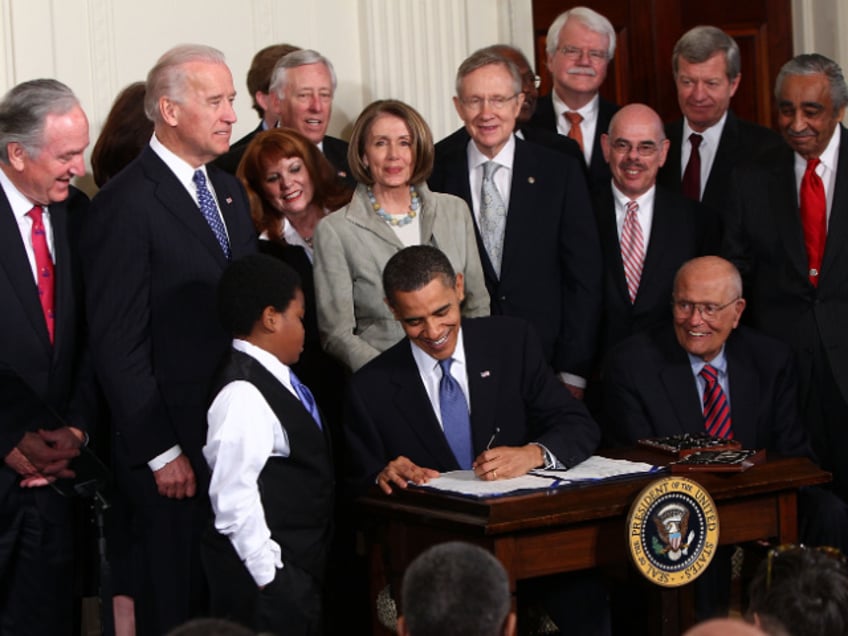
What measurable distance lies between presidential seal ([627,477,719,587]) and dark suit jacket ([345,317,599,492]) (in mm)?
441

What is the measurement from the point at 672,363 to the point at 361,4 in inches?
93.8

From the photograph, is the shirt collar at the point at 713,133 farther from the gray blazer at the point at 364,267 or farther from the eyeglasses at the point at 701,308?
the gray blazer at the point at 364,267

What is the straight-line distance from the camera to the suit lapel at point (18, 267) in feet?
14.4

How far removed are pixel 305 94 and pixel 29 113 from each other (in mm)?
1459

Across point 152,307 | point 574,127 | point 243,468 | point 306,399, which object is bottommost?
point 243,468

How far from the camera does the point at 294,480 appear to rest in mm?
4004

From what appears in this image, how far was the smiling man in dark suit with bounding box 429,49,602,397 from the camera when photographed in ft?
17.6

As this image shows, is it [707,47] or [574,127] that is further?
[574,127]

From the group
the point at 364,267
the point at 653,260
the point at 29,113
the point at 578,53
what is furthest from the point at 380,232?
the point at 578,53

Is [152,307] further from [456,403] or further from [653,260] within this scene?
[653,260]

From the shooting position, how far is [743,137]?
5.95 meters

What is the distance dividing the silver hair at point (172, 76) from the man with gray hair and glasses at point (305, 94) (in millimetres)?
1063

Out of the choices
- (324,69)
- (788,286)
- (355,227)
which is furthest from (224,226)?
(788,286)

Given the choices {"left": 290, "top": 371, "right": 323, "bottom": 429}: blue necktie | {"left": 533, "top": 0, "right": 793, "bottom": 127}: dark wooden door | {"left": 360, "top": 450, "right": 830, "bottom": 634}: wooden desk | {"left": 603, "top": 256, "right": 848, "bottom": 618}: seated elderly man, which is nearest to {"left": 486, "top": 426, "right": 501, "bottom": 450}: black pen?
{"left": 360, "top": 450, "right": 830, "bottom": 634}: wooden desk
